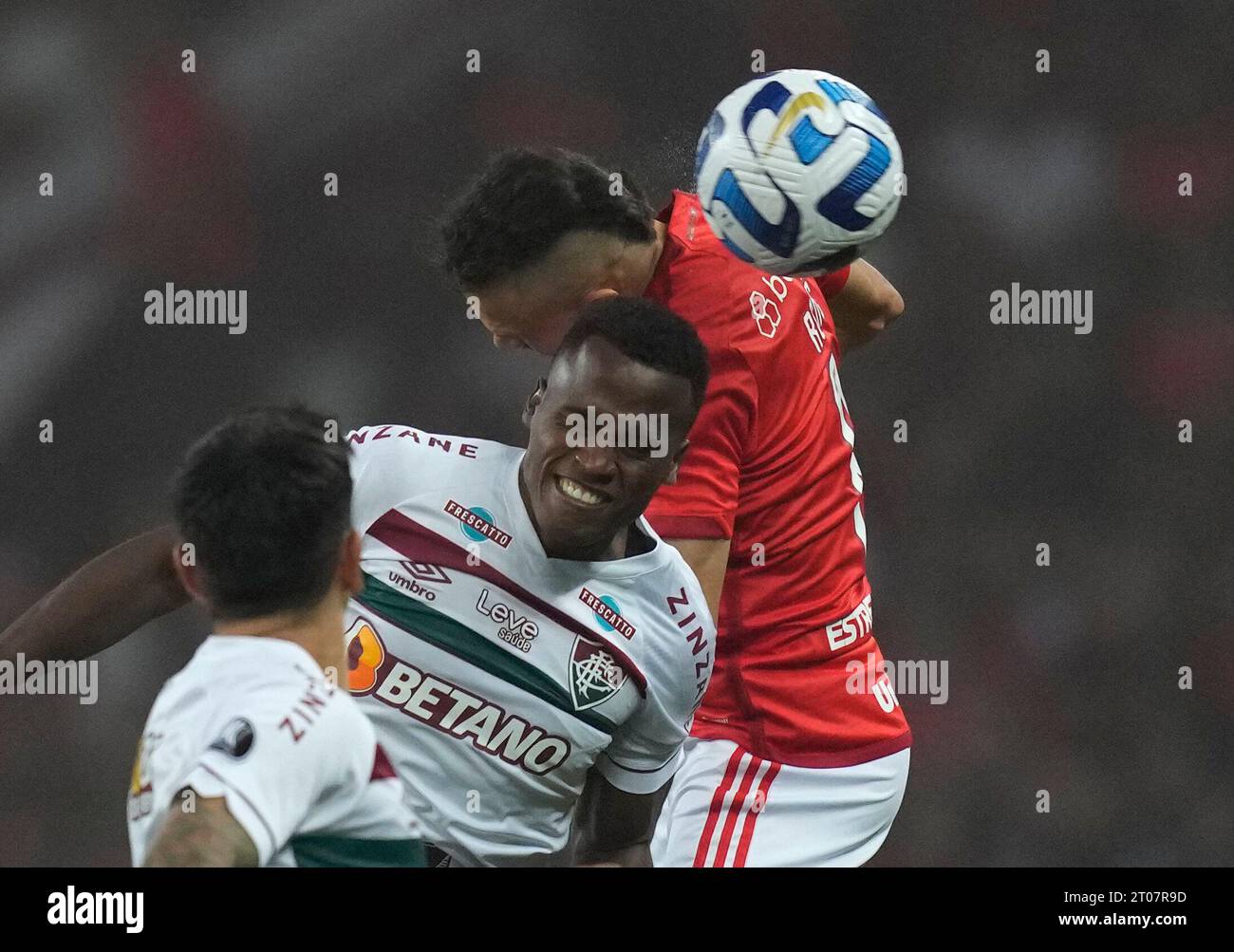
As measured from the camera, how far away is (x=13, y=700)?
4047mm

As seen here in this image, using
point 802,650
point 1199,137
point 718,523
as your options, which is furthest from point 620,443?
point 1199,137

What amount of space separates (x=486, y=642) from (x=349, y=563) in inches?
31.4

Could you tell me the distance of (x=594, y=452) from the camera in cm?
249

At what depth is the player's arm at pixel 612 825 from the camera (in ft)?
9.11

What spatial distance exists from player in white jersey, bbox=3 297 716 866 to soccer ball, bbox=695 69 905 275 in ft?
0.80

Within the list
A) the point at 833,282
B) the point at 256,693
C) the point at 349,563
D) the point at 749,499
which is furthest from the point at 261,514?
the point at 833,282

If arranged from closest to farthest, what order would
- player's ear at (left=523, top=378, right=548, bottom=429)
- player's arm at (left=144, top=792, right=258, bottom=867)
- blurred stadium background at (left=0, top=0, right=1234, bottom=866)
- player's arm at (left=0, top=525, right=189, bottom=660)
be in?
player's arm at (left=144, top=792, right=258, bottom=867)
player's arm at (left=0, top=525, right=189, bottom=660)
player's ear at (left=523, top=378, right=548, bottom=429)
blurred stadium background at (left=0, top=0, right=1234, bottom=866)

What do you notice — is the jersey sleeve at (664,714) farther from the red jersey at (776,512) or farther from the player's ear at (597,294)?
the player's ear at (597,294)

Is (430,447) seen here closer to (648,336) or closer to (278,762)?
(648,336)

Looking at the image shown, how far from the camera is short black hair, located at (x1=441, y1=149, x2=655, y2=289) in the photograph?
2818 mm

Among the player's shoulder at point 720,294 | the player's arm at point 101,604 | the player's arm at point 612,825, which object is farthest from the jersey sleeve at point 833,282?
the player's arm at point 101,604

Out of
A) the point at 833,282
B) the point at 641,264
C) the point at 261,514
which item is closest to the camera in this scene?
the point at 261,514

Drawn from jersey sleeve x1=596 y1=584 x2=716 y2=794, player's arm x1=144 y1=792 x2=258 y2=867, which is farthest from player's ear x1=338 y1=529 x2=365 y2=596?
jersey sleeve x1=596 y1=584 x2=716 y2=794

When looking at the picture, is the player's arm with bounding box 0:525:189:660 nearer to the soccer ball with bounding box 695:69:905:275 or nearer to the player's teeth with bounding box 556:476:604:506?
the player's teeth with bounding box 556:476:604:506
